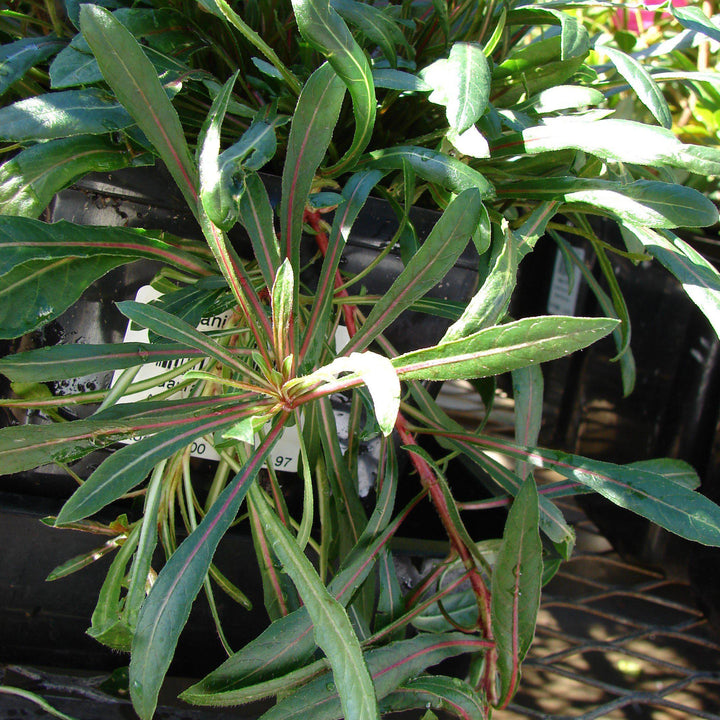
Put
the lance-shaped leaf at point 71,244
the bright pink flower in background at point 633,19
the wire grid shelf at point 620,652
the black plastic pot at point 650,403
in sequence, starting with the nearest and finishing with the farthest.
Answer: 1. the lance-shaped leaf at point 71,244
2. the wire grid shelf at point 620,652
3. the black plastic pot at point 650,403
4. the bright pink flower in background at point 633,19

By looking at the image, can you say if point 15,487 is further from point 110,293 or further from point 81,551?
point 110,293

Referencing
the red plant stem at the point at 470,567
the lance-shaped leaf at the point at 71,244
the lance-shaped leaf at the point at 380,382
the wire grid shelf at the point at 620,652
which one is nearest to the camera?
the lance-shaped leaf at the point at 380,382

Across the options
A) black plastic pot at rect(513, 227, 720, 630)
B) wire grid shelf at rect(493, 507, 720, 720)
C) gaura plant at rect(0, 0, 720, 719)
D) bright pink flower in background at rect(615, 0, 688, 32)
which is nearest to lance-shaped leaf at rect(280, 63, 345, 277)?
gaura plant at rect(0, 0, 720, 719)

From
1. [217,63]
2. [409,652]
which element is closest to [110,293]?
[217,63]

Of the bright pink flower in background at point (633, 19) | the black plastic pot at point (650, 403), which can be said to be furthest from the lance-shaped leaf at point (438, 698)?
the bright pink flower in background at point (633, 19)

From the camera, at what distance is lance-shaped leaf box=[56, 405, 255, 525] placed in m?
0.35

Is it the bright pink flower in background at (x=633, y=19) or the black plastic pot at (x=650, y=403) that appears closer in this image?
the black plastic pot at (x=650, y=403)

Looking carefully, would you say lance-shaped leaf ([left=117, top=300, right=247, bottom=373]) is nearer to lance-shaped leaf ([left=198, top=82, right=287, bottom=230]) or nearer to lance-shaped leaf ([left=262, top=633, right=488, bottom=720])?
lance-shaped leaf ([left=198, top=82, right=287, bottom=230])

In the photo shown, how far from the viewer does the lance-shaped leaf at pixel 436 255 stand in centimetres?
38

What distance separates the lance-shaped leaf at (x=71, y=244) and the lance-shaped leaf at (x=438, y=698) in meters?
0.33

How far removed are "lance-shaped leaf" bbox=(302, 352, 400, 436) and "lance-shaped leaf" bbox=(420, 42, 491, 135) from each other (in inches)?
5.5

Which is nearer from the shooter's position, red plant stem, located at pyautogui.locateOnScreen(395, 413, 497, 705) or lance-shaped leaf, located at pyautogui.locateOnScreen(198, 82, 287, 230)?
lance-shaped leaf, located at pyautogui.locateOnScreen(198, 82, 287, 230)

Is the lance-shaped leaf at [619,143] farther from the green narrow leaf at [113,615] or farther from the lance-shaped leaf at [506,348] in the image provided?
the green narrow leaf at [113,615]

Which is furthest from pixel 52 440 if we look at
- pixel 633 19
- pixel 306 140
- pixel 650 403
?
pixel 633 19
